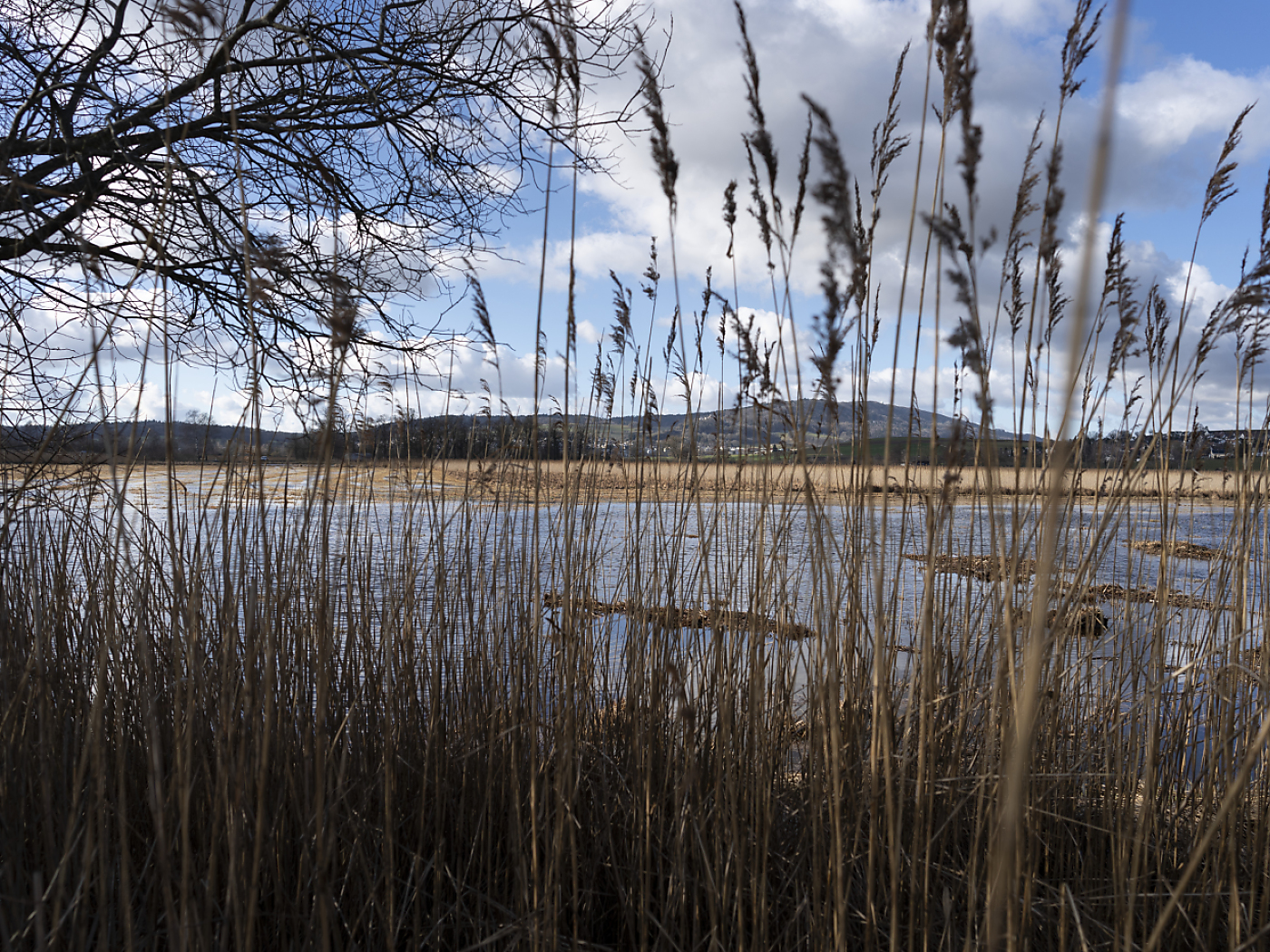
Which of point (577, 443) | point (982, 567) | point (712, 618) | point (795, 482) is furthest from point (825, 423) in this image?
point (577, 443)

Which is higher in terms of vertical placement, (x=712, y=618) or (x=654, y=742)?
(x=712, y=618)

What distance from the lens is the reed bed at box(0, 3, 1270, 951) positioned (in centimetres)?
107

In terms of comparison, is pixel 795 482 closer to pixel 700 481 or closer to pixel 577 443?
pixel 700 481

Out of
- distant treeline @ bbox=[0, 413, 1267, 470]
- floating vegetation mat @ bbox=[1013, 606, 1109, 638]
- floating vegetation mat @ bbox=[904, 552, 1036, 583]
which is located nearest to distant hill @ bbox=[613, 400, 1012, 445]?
distant treeline @ bbox=[0, 413, 1267, 470]

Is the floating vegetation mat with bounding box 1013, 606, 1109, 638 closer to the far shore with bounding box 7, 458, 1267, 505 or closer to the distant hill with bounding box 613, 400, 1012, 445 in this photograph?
the far shore with bounding box 7, 458, 1267, 505

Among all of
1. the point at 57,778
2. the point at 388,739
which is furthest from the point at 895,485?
the point at 57,778

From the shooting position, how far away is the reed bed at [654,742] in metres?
1.07

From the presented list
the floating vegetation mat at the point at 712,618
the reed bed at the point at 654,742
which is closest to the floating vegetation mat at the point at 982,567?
the reed bed at the point at 654,742

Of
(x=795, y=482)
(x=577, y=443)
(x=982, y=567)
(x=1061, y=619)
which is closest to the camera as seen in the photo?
(x=1061, y=619)

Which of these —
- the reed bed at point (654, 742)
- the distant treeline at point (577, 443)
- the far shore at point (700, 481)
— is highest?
the distant treeline at point (577, 443)

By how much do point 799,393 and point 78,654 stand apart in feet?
5.58

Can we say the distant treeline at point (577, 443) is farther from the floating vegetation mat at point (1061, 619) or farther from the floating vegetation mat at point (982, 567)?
the floating vegetation mat at point (1061, 619)

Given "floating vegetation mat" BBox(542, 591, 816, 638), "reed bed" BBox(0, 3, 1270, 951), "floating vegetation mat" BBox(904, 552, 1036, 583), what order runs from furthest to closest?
"floating vegetation mat" BBox(542, 591, 816, 638)
"floating vegetation mat" BBox(904, 552, 1036, 583)
"reed bed" BBox(0, 3, 1270, 951)

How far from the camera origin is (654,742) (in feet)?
5.01
